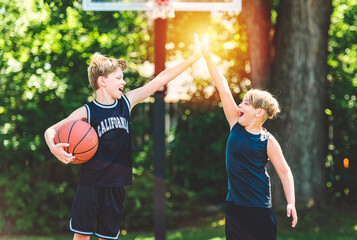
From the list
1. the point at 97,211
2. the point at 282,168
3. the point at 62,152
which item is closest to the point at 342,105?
the point at 282,168

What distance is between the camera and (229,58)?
8.51m

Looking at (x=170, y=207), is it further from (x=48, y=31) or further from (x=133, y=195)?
(x=48, y=31)

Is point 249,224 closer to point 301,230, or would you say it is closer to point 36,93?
point 301,230

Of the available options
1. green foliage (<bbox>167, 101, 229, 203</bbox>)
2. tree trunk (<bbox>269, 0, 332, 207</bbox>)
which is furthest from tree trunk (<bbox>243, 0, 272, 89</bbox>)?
green foliage (<bbox>167, 101, 229, 203</bbox>)

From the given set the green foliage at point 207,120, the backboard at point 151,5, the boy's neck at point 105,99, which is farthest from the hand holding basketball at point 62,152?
the green foliage at point 207,120

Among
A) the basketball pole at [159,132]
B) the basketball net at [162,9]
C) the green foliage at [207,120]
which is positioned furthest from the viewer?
the green foliage at [207,120]

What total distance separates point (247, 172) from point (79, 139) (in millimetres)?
1344

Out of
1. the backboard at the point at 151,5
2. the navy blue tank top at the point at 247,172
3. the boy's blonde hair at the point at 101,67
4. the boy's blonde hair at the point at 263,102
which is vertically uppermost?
the backboard at the point at 151,5

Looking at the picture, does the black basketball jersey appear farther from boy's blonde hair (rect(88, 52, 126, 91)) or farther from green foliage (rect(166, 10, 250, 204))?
green foliage (rect(166, 10, 250, 204))

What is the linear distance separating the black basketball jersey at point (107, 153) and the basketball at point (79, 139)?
7 cm

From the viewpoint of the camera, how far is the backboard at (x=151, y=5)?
539 centimetres

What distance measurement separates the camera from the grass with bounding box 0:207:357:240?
6.79m

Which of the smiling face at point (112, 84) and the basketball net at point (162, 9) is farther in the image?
the basketball net at point (162, 9)

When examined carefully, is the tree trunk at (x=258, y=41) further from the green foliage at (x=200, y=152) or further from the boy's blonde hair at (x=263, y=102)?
the boy's blonde hair at (x=263, y=102)
